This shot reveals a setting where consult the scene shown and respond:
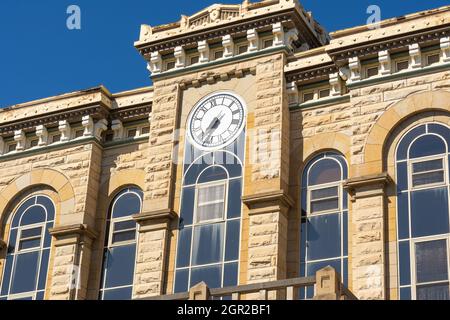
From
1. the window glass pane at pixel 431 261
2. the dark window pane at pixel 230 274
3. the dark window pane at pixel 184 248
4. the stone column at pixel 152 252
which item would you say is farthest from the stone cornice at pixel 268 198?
the window glass pane at pixel 431 261

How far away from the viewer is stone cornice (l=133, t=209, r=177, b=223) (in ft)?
108

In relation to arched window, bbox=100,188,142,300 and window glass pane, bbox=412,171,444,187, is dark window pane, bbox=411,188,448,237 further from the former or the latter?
arched window, bbox=100,188,142,300

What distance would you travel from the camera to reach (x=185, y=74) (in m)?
35.5

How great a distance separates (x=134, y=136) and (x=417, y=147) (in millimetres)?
9642

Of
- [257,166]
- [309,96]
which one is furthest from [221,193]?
[309,96]

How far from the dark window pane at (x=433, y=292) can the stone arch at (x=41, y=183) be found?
11.8m

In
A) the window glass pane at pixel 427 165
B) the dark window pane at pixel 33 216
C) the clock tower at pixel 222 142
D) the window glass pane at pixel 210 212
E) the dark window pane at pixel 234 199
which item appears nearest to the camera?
the window glass pane at pixel 427 165

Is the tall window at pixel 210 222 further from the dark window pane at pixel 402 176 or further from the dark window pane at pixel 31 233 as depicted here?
the dark window pane at pixel 31 233

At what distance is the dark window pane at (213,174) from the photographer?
109 feet

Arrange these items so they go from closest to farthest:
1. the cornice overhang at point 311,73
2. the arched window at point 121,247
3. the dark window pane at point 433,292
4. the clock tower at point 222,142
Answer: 1. the dark window pane at point 433,292
2. the clock tower at point 222,142
3. the cornice overhang at point 311,73
4. the arched window at point 121,247

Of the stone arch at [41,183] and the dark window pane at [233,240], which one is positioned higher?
the stone arch at [41,183]

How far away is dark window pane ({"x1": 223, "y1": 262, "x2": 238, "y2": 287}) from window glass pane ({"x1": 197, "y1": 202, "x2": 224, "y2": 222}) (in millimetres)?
1682

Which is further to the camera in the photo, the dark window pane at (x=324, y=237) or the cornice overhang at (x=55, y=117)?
the cornice overhang at (x=55, y=117)
